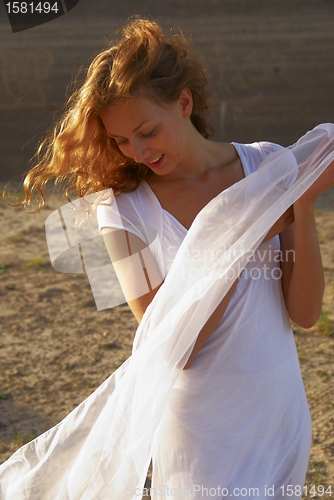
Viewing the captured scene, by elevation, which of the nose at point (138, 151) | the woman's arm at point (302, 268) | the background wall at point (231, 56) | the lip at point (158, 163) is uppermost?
the background wall at point (231, 56)

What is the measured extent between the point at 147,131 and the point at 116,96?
3.8 inches

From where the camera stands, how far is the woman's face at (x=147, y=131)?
1339mm

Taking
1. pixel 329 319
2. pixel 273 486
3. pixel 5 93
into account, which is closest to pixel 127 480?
pixel 273 486

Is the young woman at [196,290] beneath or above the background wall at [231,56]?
beneath

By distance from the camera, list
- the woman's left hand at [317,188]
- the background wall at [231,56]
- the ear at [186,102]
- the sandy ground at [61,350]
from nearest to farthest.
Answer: the woman's left hand at [317,188] < the ear at [186,102] < the sandy ground at [61,350] < the background wall at [231,56]

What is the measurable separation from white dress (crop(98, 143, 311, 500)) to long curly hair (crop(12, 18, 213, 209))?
0.11 m

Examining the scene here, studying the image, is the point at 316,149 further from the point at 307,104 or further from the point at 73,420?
the point at 307,104

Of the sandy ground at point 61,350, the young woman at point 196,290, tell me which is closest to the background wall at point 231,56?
the sandy ground at point 61,350

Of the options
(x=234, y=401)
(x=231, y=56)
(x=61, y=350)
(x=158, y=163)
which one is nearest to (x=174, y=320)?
(x=234, y=401)

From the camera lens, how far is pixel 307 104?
7.78 m

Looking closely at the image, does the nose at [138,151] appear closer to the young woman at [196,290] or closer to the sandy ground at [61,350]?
the young woman at [196,290]

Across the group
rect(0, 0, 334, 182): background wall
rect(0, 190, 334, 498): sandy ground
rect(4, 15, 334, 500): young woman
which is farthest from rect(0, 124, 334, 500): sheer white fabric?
rect(0, 0, 334, 182): background wall

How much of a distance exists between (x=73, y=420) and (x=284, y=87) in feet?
22.9

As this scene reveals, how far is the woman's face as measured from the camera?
1.34m
